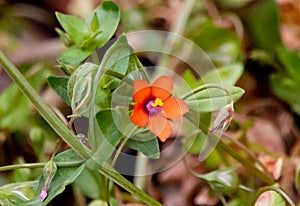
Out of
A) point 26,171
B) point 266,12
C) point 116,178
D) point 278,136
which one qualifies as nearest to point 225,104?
point 116,178

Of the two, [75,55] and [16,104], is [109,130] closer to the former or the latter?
[75,55]

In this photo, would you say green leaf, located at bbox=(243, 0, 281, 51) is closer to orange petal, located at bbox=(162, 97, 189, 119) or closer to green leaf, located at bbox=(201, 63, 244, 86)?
green leaf, located at bbox=(201, 63, 244, 86)

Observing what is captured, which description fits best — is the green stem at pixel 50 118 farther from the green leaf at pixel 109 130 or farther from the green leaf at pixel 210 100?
the green leaf at pixel 210 100

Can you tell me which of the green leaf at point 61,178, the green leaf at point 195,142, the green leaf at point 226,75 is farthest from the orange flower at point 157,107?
the green leaf at point 226,75

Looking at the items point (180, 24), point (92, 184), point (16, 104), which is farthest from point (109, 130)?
point (180, 24)

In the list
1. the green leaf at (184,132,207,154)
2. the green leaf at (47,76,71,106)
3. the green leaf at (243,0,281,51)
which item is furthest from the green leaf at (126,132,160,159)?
the green leaf at (243,0,281,51)

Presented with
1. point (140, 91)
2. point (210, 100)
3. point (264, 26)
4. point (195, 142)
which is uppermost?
point (140, 91)

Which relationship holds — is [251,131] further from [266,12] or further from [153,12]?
[153,12]
